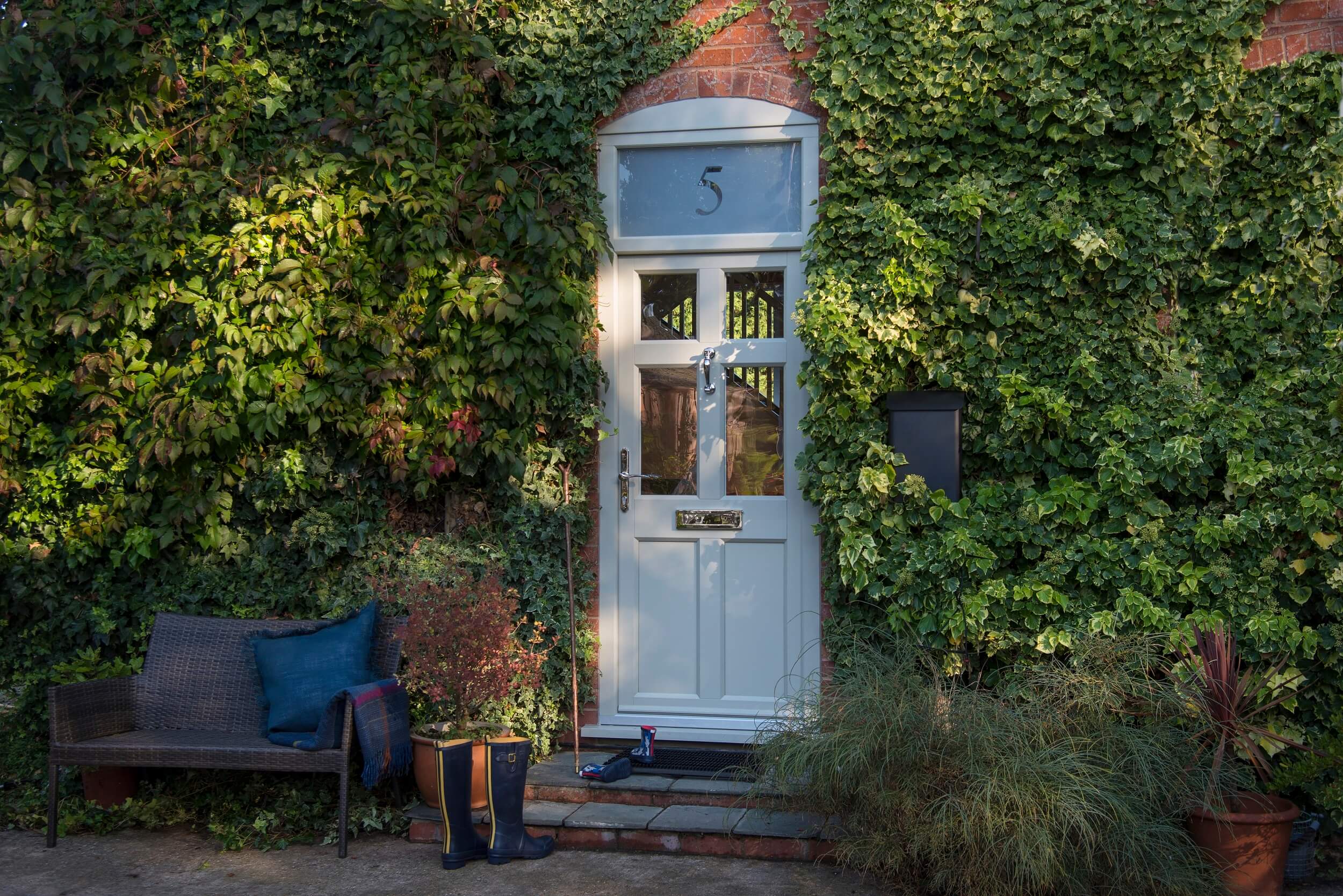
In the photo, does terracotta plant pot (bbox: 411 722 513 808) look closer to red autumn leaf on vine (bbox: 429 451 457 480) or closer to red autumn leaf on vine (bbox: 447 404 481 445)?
red autumn leaf on vine (bbox: 429 451 457 480)

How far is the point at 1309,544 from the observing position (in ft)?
13.5

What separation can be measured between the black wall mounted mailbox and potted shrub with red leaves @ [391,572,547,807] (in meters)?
1.87

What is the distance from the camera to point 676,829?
4160mm

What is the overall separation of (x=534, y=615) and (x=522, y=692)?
392 millimetres

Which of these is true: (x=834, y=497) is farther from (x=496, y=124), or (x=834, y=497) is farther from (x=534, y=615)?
(x=496, y=124)

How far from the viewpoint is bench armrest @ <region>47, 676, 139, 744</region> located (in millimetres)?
4289

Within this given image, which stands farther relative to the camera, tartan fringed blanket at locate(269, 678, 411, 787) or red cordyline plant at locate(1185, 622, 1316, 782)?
tartan fringed blanket at locate(269, 678, 411, 787)

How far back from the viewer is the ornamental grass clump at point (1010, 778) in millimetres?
3385

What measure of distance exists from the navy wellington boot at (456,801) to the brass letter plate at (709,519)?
1.63 metres

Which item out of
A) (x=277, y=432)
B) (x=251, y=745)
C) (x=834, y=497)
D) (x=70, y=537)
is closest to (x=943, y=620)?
(x=834, y=497)

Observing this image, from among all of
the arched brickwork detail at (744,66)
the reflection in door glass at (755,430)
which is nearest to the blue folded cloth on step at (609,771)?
the reflection in door glass at (755,430)

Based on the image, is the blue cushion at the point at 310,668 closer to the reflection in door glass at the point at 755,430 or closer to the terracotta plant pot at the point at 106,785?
the terracotta plant pot at the point at 106,785

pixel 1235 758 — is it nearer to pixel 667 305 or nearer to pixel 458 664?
pixel 458 664

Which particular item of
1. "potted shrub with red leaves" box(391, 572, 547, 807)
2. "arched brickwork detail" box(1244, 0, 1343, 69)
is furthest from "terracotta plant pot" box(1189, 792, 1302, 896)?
"arched brickwork detail" box(1244, 0, 1343, 69)
